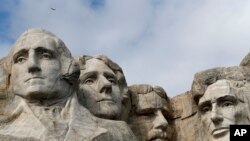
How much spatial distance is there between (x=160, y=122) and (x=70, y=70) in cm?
176

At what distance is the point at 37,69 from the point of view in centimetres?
1269

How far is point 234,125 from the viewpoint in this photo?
13.4m

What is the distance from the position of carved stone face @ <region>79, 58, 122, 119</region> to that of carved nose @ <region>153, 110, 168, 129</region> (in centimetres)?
66

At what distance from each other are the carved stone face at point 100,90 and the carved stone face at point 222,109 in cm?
116

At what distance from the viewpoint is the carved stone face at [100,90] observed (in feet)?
44.2

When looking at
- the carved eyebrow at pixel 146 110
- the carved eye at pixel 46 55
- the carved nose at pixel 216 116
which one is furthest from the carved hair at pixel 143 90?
the carved eye at pixel 46 55

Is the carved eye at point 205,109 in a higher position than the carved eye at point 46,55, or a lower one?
lower

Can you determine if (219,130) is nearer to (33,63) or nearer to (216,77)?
(216,77)

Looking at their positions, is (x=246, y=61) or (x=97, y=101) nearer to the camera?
(x=97, y=101)

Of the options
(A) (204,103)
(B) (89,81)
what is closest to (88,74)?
(B) (89,81)

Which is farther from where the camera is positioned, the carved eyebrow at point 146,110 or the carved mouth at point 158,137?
the carved eyebrow at point 146,110

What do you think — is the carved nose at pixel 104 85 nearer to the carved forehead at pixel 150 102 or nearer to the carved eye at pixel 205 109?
the carved forehead at pixel 150 102

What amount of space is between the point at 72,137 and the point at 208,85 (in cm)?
256

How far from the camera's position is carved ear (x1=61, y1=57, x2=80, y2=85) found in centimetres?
1287
